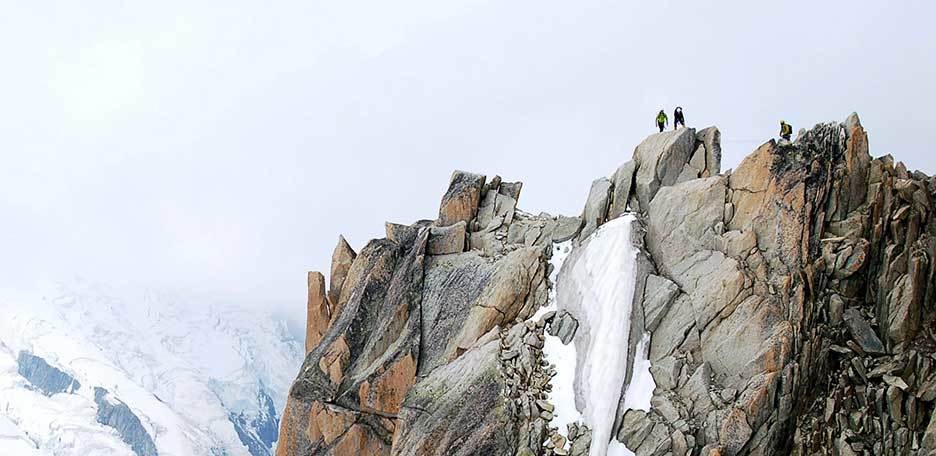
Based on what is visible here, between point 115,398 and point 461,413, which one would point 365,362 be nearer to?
point 461,413

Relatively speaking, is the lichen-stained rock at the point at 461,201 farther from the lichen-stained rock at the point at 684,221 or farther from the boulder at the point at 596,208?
the lichen-stained rock at the point at 684,221

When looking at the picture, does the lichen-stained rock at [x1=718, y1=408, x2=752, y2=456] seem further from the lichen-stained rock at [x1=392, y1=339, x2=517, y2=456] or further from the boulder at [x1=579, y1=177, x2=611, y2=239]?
the boulder at [x1=579, y1=177, x2=611, y2=239]

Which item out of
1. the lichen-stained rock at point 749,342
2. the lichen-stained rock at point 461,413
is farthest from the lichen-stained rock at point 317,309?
the lichen-stained rock at point 749,342

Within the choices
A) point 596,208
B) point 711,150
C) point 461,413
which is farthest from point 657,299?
point 461,413

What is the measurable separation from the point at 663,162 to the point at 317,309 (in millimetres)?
22915

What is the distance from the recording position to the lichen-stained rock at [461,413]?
3528 cm

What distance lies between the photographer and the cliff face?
3356 cm

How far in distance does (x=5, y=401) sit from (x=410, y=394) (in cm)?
17804

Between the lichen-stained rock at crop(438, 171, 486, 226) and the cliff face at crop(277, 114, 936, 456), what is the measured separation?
636 cm

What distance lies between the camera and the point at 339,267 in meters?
49.3

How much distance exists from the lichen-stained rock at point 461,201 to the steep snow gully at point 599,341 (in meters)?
9.57

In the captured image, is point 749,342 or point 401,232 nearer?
point 749,342

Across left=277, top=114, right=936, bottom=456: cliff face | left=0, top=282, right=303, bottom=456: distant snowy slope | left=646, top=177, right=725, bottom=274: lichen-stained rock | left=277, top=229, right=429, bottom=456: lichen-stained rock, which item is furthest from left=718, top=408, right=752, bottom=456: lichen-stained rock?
left=0, top=282, right=303, bottom=456: distant snowy slope

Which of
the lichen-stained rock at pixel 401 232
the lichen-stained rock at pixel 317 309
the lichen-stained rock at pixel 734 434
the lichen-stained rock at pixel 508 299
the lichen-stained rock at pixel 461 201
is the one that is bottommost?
the lichen-stained rock at pixel 317 309
